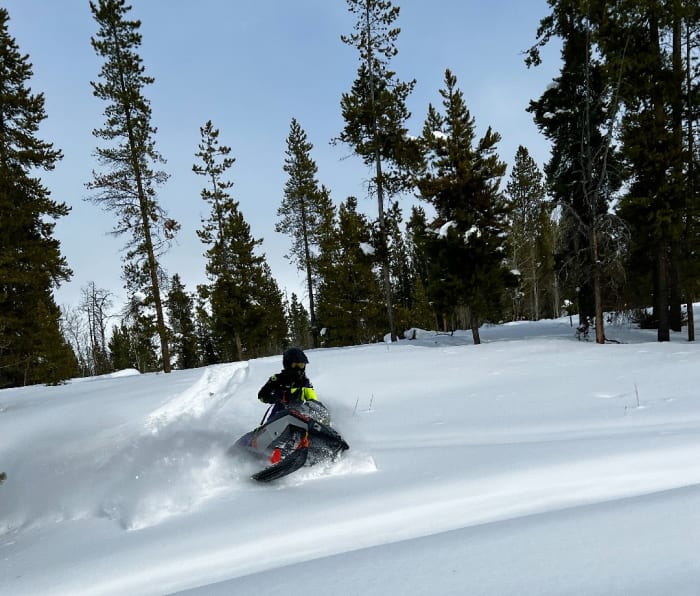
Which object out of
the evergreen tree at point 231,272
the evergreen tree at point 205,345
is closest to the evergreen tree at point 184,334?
the evergreen tree at point 205,345

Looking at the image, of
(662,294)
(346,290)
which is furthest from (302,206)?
(662,294)

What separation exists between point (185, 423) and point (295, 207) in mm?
26397

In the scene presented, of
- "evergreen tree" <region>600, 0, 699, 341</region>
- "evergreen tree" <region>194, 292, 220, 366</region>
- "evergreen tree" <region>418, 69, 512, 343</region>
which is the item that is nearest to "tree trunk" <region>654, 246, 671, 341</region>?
"evergreen tree" <region>600, 0, 699, 341</region>

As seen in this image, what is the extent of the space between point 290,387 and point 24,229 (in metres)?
21.3

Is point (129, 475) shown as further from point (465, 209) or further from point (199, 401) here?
point (465, 209)

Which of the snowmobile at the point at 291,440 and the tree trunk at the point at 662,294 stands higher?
the tree trunk at the point at 662,294

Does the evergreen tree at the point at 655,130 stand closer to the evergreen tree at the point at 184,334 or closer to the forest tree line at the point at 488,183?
the forest tree line at the point at 488,183

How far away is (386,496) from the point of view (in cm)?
423

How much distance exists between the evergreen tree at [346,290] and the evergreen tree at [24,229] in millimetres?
16508

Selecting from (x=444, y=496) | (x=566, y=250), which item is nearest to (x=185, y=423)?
(x=444, y=496)

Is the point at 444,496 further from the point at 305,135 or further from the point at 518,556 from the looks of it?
the point at 305,135

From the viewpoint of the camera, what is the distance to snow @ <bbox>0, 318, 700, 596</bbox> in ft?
8.34

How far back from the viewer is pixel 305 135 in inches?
1292

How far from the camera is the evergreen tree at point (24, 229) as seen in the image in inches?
736
